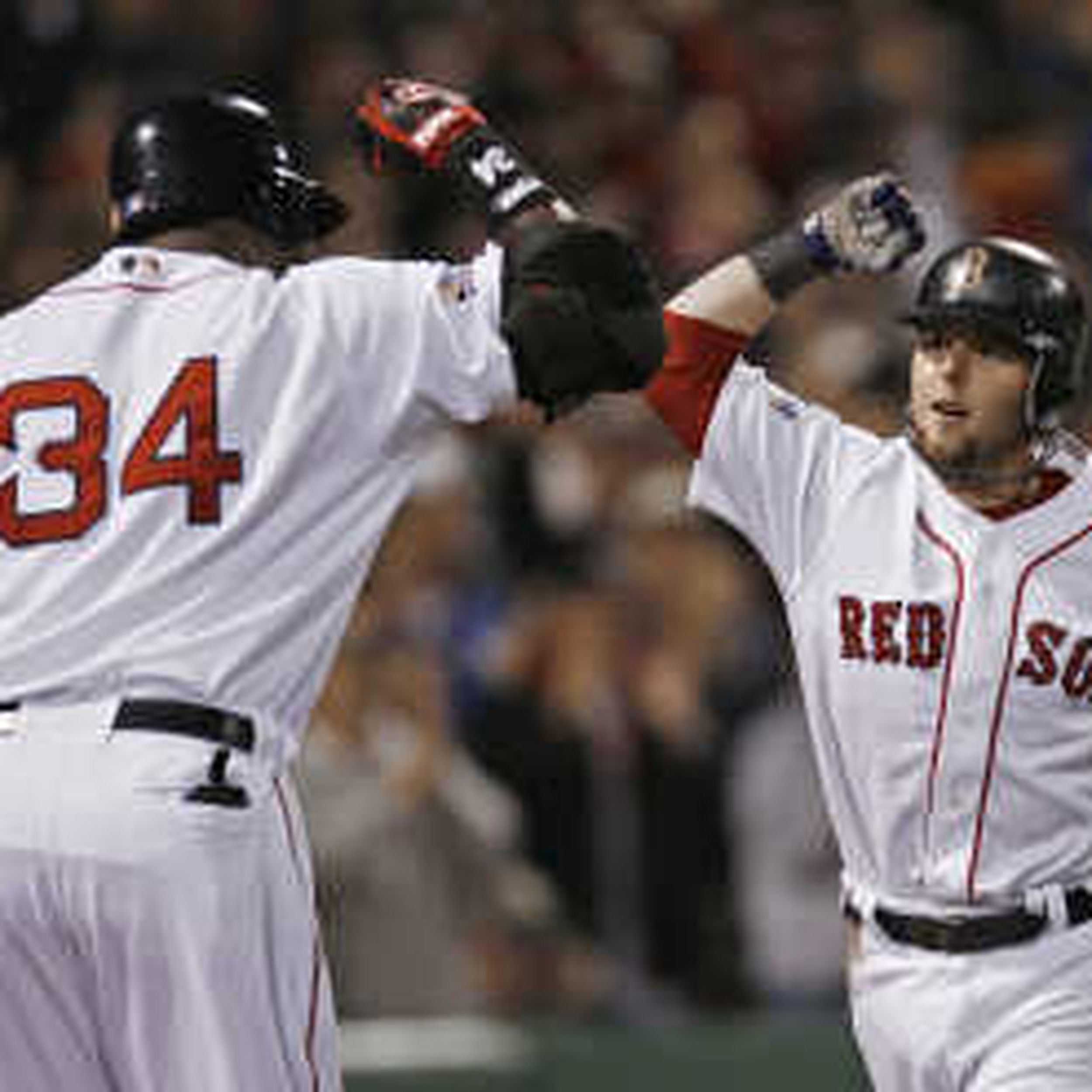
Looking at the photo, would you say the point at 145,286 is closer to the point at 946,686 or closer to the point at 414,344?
the point at 414,344

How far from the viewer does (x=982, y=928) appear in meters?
5.11

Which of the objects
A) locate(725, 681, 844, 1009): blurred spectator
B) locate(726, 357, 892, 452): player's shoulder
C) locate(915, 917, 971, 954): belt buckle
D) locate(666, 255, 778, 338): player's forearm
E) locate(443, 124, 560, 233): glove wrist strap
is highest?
locate(443, 124, 560, 233): glove wrist strap

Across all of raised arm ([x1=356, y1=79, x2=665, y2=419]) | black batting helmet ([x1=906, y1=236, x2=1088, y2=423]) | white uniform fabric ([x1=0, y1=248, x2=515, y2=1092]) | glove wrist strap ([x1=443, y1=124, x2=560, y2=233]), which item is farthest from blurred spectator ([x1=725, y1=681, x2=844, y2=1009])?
white uniform fabric ([x1=0, y1=248, x2=515, y2=1092])

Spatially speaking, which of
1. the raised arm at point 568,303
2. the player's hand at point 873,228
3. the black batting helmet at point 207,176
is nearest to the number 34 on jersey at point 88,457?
the black batting helmet at point 207,176

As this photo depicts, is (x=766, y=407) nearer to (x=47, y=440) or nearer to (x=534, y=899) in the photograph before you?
(x=47, y=440)

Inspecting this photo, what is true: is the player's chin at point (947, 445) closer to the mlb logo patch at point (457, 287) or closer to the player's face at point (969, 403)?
the player's face at point (969, 403)

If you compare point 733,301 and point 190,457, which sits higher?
point 733,301

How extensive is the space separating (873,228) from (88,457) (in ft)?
5.10

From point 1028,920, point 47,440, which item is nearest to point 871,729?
point 1028,920

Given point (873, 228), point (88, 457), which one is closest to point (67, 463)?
point (88, 457)

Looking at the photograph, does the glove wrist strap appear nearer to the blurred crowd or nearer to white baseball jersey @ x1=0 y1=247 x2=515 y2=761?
white baseball jersey @ x1=0 y1=247 x2=515 y2=761

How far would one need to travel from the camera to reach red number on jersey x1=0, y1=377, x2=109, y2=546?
4.39 metres

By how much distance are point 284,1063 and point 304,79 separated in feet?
22.3

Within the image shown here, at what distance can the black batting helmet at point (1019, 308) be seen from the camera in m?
5.35
